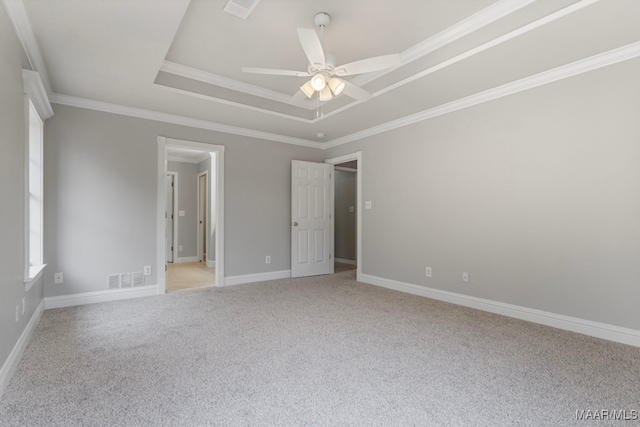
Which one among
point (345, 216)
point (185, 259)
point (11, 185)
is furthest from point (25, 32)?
point (345, 216)

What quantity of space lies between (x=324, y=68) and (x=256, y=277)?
351cm

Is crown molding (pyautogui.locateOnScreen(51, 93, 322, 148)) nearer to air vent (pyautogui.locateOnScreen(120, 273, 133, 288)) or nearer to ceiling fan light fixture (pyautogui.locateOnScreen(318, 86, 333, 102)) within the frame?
air vent (pyautogui.locateOnScreen(120, 273, 133, 288))

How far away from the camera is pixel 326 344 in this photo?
2594 mm

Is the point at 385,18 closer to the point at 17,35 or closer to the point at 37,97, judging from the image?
the point at 17,35

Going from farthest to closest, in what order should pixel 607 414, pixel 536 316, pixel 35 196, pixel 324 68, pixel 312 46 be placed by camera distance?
pixel 35 196 → pixel 536 316 → pixel 324 68 → pixel 312 46 → pixel 607 414

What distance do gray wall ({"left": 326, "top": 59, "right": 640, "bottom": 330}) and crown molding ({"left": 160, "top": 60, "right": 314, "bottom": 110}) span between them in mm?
1707

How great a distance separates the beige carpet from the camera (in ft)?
15.9

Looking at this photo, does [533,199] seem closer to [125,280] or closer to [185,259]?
[125,280]

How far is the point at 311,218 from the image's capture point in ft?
18.0

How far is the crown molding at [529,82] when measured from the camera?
2641mm

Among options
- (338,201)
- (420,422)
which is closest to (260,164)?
(338,201)

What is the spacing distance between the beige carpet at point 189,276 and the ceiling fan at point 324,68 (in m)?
3.45

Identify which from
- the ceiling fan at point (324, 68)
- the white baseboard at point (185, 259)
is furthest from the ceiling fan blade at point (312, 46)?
the white baseboard at point (185, 259)

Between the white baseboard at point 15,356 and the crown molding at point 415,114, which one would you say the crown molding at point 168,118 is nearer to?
the crown molding at point 415,114
